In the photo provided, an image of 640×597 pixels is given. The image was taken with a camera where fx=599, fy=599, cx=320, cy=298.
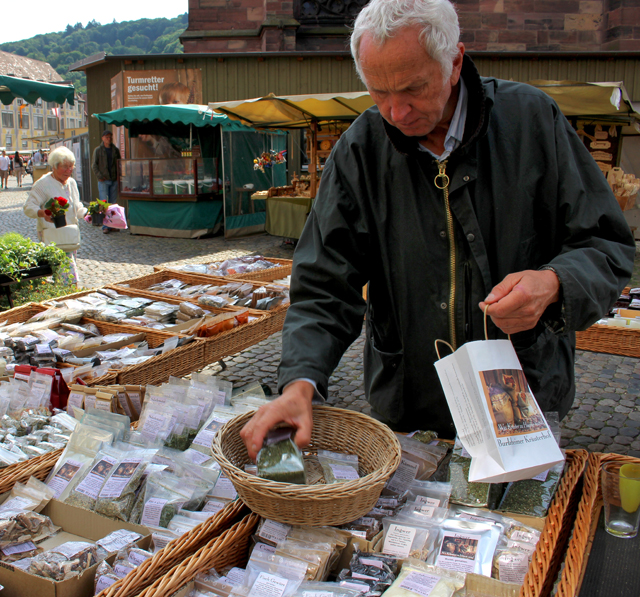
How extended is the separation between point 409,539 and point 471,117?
0.98 m

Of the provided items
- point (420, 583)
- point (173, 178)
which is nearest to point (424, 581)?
point (420, 583)

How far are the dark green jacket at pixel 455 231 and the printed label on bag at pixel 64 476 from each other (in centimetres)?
80

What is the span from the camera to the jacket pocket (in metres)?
1.67

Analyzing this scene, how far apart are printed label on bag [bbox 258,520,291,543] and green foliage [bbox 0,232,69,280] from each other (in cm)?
466

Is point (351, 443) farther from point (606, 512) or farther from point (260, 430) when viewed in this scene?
point (606, 512)

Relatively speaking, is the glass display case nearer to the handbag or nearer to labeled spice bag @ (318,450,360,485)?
the handbag

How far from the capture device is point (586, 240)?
1379 mm

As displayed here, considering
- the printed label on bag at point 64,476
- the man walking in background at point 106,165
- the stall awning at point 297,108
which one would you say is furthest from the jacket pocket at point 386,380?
the man walking in background at point 106,165

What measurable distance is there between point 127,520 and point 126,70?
1368 centimetres

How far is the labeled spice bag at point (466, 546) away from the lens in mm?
1216

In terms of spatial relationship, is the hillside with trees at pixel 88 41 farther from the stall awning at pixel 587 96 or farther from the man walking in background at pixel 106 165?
the stall awning at pixel 587 96

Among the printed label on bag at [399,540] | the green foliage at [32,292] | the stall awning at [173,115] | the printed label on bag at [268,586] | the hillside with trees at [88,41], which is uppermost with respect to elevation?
the hillside with trees at [88,41]

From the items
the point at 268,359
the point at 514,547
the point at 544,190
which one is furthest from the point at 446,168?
the point at 268,359

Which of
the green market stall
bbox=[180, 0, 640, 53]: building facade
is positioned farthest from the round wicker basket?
bbox=[180, 0, 640, 53]: building facade
